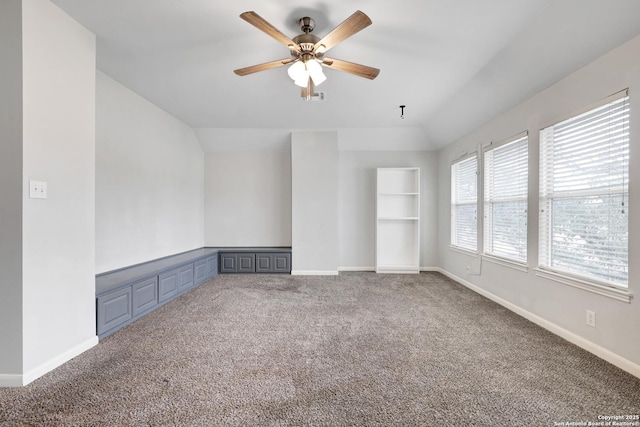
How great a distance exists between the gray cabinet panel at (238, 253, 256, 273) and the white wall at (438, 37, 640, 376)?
375 cm

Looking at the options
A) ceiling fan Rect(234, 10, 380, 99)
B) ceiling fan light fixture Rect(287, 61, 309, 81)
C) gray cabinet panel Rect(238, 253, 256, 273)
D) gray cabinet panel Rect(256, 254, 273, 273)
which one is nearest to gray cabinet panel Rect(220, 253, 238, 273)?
gray cabinet panel Rect(238, 253, 256, 273)

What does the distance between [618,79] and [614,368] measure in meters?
2.13

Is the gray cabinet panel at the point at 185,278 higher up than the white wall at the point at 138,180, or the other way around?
the white wall at the point at 138,180

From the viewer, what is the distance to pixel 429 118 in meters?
4.64

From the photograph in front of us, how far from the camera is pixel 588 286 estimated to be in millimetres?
2330

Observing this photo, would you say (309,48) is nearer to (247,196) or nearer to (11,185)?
(11,185)

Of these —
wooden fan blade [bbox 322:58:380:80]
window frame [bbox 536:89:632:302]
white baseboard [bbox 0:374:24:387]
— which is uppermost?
wooden fan blade [bbox 322:58:380:80]

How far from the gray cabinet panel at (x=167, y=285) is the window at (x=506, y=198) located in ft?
14.1

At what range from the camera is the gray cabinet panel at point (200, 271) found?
14.3 feet

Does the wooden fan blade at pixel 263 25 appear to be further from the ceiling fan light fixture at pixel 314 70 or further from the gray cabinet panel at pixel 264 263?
the gray cabinet panel at pixel 264 263

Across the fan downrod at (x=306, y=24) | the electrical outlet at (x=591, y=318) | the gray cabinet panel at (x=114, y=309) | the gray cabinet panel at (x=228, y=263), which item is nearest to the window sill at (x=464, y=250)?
the electrical outlet at (x=591, y=318)

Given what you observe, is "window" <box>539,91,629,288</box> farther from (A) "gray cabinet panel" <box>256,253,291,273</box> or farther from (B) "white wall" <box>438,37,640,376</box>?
(A) "gray cabinet panel" <box>256,253,291,273</box>

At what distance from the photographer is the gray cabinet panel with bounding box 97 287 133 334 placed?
2562mm

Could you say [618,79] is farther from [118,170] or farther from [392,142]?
[118,170]
